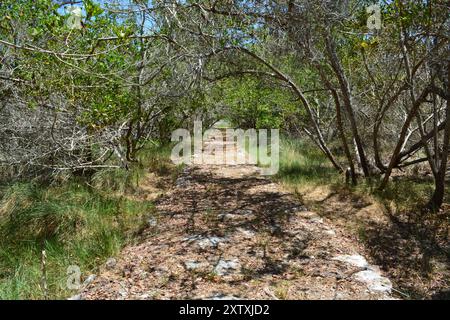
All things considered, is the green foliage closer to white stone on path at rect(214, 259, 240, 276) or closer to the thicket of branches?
the thicket of branches

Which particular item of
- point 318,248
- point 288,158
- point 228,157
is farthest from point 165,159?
point 318,248

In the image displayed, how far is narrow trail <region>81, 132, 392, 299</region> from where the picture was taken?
335cm

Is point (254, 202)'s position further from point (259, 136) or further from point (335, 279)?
point (259, 136)

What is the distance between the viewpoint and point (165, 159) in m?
9.88

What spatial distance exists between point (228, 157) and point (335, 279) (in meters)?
7.86

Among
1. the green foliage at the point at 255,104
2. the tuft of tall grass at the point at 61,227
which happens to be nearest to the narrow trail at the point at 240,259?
the tuft of tall grass at the point at 61,227

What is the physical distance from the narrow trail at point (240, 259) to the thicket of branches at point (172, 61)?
1664mm
